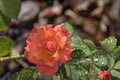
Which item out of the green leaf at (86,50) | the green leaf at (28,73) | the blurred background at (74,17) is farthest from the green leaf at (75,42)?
the blurred background at (74,17)

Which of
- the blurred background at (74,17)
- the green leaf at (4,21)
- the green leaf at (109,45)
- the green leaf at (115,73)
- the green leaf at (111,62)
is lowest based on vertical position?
the green leaf at (115,73)

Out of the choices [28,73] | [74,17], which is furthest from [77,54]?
[74,17]

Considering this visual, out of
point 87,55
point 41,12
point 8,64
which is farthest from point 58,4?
point 87,55

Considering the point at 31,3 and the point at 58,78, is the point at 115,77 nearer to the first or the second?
the point at 58,78

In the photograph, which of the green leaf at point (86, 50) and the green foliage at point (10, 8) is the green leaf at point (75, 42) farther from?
the green foliage at point (10, 8)

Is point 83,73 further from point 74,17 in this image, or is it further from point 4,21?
point 74,17

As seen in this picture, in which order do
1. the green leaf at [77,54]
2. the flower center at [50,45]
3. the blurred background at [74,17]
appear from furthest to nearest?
the blurred background at [74,17]
the green leaf at [77,54]
the flower center at [50,45]

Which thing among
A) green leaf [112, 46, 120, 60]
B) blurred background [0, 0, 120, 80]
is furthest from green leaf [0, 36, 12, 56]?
blurred background [0, 0, 120, 80]
